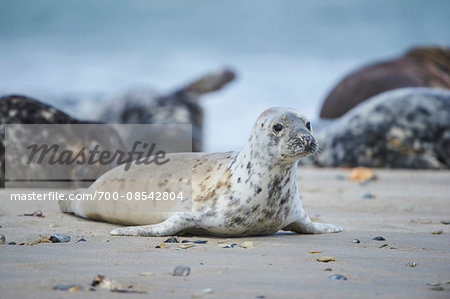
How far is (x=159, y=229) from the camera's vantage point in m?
3.79

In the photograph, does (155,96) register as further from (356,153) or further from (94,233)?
(94,233)

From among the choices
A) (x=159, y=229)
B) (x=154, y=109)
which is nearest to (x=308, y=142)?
(x=159, y=229)

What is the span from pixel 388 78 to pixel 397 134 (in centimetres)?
532

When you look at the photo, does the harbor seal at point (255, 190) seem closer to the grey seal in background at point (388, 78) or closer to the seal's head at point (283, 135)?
the seal's head at point (283, 135)

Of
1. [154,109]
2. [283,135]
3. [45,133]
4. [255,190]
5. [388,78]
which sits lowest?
[255,190]

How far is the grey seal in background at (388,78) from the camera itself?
1541 centimetres

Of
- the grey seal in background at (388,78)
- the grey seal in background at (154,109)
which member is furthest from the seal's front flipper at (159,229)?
the grey seal in background at (388,78)

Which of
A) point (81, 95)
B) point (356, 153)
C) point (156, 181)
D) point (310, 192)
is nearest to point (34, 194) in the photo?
point (156, 181)

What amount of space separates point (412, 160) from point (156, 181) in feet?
22.6

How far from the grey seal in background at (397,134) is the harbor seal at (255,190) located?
6.27m

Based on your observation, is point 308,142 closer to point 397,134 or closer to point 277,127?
point 277,127

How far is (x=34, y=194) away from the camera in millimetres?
6223

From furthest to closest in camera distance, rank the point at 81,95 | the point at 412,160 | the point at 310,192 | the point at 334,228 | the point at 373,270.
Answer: the point at 81,95, the point at 412,160, the point at 310,192, the point at 334,228, the point at 373,270

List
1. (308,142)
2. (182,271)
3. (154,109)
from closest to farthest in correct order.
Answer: (182,271) → (308,142) → (154,109)
